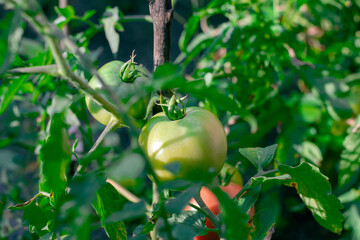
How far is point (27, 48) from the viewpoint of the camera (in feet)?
1.64

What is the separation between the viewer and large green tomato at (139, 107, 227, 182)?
305 millimetres

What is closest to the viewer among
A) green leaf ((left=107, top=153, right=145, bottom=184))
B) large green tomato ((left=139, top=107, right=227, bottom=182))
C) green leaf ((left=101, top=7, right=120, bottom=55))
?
green leaf ((left=107, top=153, right=145, bottom=184))

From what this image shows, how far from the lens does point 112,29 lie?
0.48 meters

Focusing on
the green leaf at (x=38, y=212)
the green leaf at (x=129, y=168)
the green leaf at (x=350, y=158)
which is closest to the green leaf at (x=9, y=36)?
the green leaf at (x=129, y=168)

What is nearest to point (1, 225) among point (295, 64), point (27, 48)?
point (27, 48)

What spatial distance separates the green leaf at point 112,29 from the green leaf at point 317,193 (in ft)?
0.85

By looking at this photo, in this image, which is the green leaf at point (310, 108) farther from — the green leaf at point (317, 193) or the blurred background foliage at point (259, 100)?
the green leaf at point (317, 193)

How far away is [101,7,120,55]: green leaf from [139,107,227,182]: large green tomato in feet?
0.56

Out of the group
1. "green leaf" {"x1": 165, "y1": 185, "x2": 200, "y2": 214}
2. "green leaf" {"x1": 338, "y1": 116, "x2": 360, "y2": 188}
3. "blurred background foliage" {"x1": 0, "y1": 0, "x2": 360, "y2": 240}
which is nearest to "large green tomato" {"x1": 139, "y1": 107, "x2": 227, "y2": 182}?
"green leaf" {"x1": 165, "y1": 185, "x2": 200, "y2": 214}

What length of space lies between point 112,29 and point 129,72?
0.15m

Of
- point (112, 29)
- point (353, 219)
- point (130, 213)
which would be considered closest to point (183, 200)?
point (130, 213)

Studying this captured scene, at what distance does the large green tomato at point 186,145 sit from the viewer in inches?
12.0

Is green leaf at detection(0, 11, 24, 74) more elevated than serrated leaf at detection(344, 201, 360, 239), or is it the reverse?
green leaf at detection(0, 11, 24, 74)

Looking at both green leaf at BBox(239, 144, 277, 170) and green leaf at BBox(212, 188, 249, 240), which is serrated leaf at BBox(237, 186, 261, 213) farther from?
green leaf at BBox(212, 188, 249, 240)
